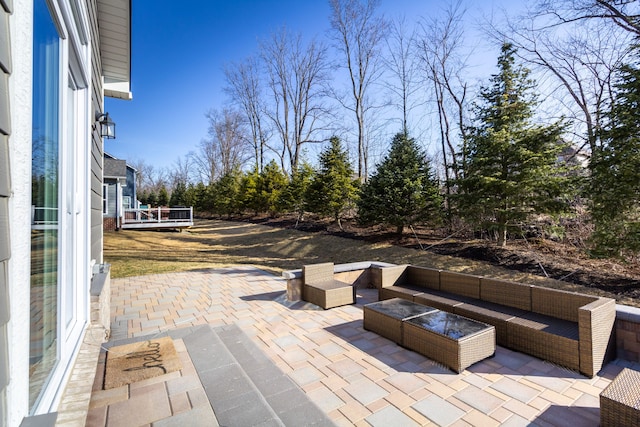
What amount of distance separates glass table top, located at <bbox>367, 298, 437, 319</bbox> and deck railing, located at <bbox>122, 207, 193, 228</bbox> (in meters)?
17.1

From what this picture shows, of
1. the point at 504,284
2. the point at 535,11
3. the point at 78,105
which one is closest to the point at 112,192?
the point at 78,105

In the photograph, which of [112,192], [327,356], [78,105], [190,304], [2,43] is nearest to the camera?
[2,43]

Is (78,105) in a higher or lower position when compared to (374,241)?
higher

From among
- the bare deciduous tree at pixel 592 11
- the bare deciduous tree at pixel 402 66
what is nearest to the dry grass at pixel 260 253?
the bare deciduous tree at pixel 592 11

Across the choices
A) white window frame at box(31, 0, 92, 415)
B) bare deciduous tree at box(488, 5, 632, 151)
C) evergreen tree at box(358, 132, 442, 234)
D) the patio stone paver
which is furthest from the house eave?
bare deciduous tree at box(488, 5, 632, 151)

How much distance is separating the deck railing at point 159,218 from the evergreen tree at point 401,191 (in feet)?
41.0

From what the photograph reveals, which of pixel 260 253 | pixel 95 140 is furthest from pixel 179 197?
pixel 95 140

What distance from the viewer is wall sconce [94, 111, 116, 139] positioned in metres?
4.44

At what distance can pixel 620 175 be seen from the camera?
637 centimetres

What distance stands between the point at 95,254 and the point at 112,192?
15745 millimetres

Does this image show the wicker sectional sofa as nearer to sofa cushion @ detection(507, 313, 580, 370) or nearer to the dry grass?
sofa cushion @ detection(507, 313, 580, 370)

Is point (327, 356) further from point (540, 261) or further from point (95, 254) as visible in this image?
point (540, 261)

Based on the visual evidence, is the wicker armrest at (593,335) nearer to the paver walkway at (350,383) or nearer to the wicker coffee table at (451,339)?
the paver walkway at (350,383)

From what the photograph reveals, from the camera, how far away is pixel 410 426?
7.82 ft
